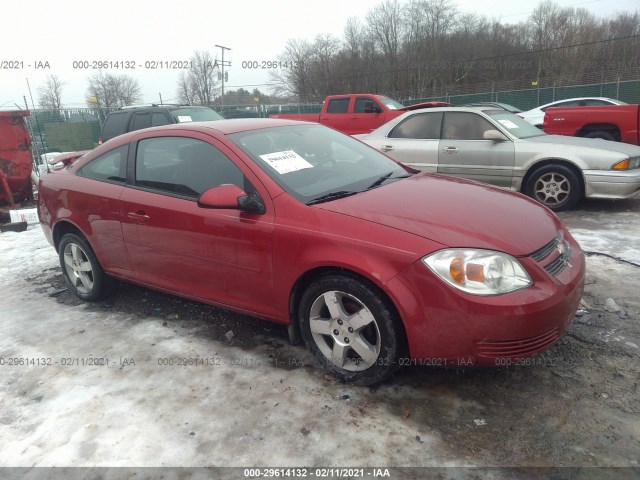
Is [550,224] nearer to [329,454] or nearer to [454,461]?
[454,461]

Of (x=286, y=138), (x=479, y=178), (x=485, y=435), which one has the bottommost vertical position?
(x=485, y=435)

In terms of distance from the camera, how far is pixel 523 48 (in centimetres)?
4638

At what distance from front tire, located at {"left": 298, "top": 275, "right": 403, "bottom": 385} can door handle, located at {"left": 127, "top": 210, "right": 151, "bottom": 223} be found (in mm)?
1482

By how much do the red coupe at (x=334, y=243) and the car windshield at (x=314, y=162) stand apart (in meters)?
0.02

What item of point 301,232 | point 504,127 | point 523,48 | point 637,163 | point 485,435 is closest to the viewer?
point 485,435

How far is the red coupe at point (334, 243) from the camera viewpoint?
7.53ft

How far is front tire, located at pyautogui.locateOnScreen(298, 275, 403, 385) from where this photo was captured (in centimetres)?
246

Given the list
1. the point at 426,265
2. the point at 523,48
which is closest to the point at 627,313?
the point at 426,265

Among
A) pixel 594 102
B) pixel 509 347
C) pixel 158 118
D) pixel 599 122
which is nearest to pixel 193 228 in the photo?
pixel 509 347

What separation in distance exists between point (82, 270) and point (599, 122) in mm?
9471

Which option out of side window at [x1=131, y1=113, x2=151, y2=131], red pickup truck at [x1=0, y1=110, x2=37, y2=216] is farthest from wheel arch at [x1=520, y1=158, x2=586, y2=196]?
red pickup truck at [x1=0, y1=110, x2=37, y2=216]

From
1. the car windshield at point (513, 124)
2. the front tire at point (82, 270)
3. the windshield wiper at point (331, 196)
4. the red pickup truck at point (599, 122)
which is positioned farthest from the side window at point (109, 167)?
the red pickup truck at point (599, 122)

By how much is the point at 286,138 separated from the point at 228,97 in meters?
47.0

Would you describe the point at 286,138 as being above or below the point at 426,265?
above
